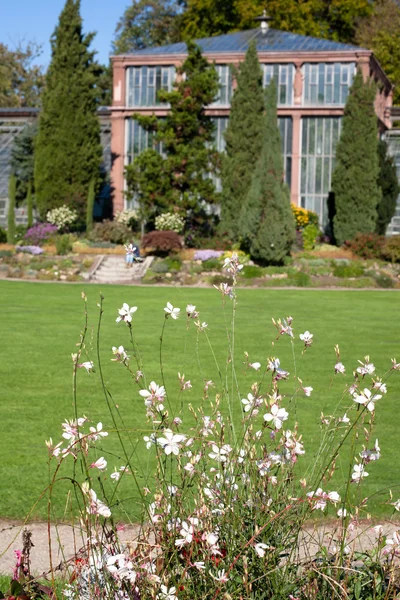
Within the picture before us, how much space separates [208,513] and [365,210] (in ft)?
91.1

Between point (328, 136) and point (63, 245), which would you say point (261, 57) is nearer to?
point (328, 136)

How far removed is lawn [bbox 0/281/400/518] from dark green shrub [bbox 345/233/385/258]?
645 cm

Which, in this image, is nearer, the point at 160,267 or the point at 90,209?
the point at 160,267

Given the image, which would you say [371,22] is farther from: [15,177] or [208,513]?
[208,513]

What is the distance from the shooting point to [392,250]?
28.0 meters

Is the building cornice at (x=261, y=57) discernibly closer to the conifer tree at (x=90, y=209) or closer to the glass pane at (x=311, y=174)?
the glass pane at (x=311, y=174)

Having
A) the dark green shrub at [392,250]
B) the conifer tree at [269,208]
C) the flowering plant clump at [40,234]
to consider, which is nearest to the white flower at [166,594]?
the conifer tree at [269,208]

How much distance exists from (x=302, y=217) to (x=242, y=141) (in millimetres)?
3736

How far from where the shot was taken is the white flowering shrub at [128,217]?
109 feet

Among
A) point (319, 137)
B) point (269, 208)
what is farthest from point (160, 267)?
point (319, 137)

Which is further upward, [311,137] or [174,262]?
[311,137]

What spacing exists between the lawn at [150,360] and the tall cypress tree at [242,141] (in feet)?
27.1

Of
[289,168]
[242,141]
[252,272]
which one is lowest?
[252,272]

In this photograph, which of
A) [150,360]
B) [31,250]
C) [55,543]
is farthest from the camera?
[31,250]
